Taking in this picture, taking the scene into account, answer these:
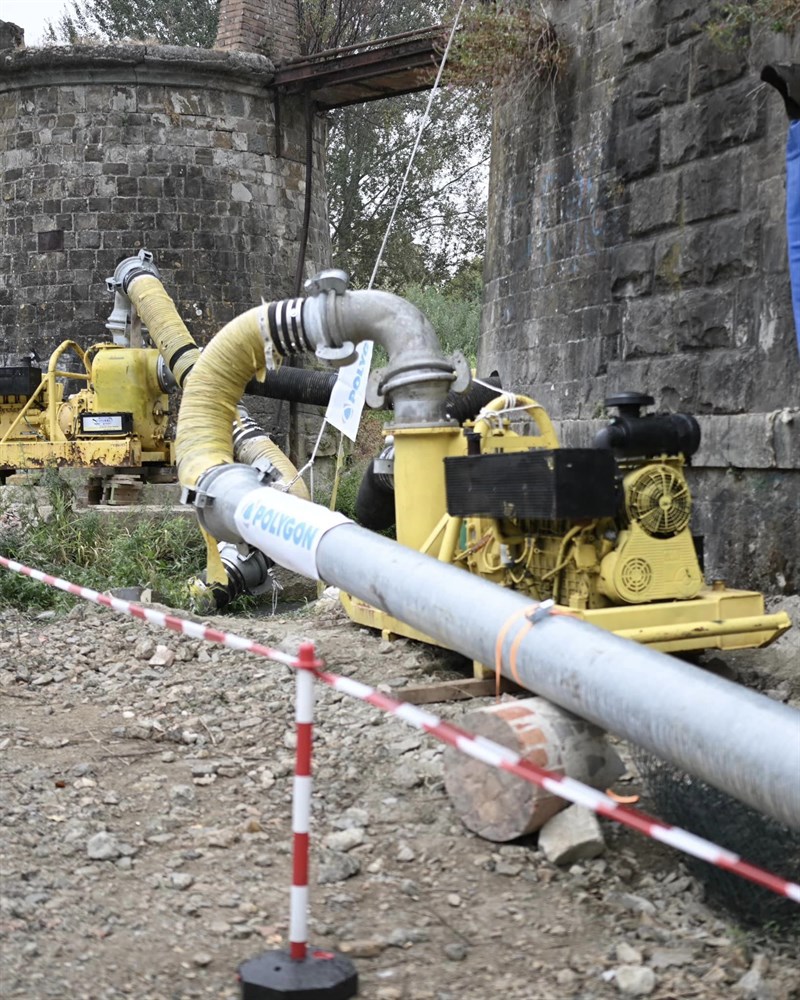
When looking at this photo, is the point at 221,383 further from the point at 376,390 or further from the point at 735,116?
the point at 735,116

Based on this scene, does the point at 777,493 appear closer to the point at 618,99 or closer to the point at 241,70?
the point at 618,99

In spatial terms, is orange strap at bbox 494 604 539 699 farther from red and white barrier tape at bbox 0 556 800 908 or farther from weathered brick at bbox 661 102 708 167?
weathered brick at bbox 661 102 708 167

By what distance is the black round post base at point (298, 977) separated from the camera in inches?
110

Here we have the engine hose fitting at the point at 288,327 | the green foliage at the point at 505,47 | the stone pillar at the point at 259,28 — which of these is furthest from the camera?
the stone pillar at the point at 259,28

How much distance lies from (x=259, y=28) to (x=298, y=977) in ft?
57.5

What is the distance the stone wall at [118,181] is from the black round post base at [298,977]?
15201 millimetres

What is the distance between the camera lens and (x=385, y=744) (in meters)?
4.68

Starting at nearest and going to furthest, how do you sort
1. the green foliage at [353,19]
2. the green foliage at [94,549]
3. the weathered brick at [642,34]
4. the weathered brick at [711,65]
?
the weathered brick at [711,65], the weathered brick at [642,34], the green foliage at [94,549], the green foliage at [353,19]

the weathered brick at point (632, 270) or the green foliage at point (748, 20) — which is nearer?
the green foliage at point (748, 20)

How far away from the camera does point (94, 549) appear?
35.2ft

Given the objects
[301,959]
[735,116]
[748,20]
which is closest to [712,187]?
[735,116]

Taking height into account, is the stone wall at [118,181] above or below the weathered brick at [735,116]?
above

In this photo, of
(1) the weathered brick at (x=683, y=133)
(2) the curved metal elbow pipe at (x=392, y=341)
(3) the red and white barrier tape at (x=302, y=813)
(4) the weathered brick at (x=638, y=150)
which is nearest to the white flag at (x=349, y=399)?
(2) the curved metal elbow pipe at (x=392, y=341)

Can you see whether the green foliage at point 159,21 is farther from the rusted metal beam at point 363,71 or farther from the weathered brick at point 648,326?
the weathered brick at point 648,326
